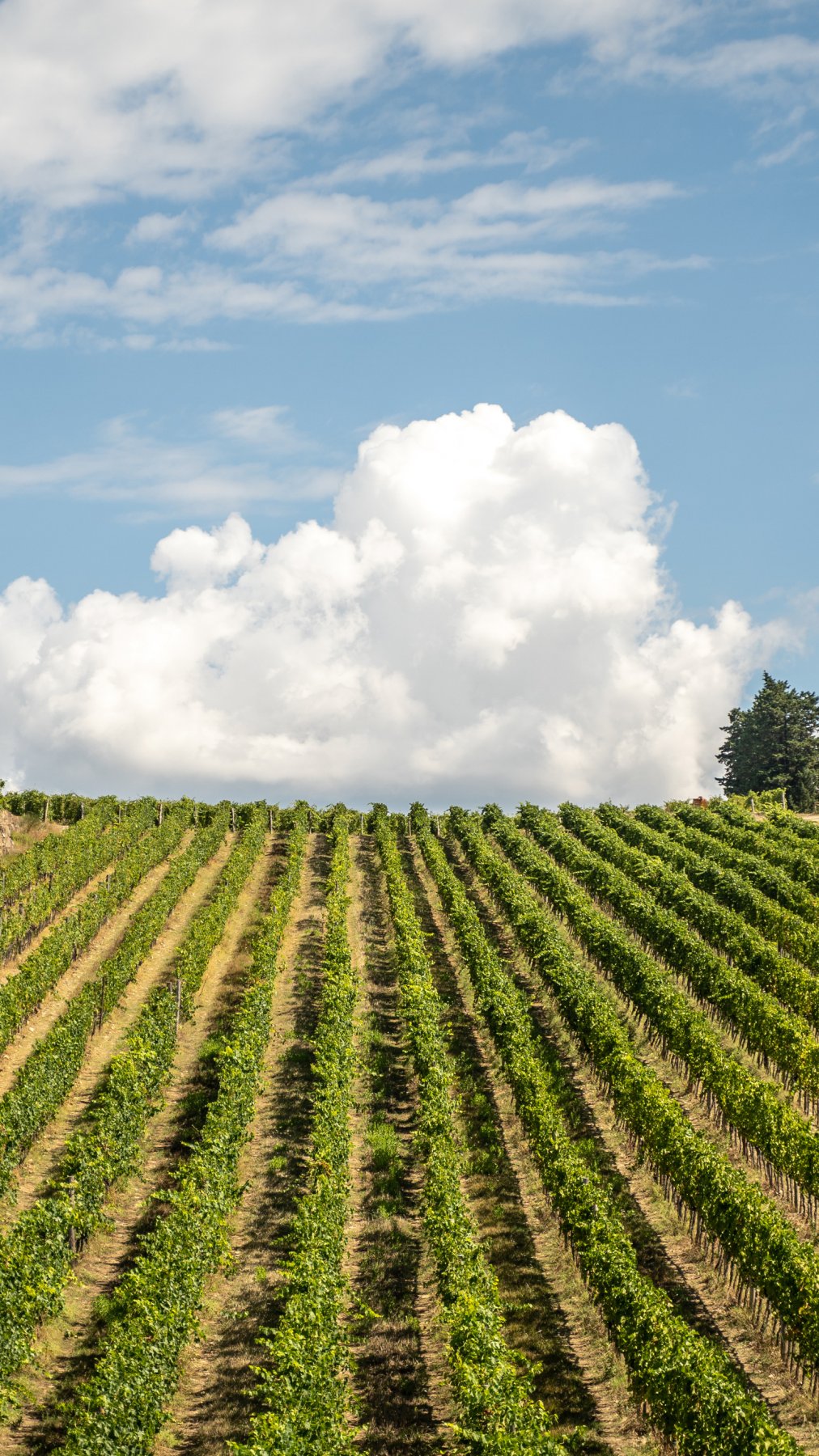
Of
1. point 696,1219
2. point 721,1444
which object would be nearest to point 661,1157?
point 696,1219

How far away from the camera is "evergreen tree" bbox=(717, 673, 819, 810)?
10550 cm

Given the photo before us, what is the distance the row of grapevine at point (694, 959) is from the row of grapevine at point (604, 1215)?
4.50 m

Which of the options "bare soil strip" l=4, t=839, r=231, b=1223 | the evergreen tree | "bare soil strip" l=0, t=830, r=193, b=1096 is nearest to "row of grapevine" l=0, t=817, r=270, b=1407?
"bare soil strip" l=4, t=839, r=231, b=1223

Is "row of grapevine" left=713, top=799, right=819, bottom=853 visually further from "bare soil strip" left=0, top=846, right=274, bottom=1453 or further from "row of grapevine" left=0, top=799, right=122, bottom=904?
"row of grapevine" left=0, top=799, right=122, bottom=904

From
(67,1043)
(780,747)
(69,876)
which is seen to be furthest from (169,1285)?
(780,747)

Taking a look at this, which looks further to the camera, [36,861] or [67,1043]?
[36,861]

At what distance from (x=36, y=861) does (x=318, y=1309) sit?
43.3 m

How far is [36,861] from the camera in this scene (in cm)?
6538

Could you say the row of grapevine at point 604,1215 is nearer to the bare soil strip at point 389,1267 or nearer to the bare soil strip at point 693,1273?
the bare soil strip at point 693,1273

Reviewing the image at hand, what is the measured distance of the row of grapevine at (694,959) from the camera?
41309 mm

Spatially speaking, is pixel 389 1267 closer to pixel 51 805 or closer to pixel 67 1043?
pixel 67 1043

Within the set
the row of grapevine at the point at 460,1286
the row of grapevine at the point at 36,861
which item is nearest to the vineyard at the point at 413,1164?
the row of grapevine at the point at 460,1286

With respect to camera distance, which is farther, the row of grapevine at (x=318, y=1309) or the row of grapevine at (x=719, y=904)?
the row of grapevine at (x=719, y=904)

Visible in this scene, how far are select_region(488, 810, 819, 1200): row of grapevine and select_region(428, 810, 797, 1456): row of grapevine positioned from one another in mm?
→ 1591
